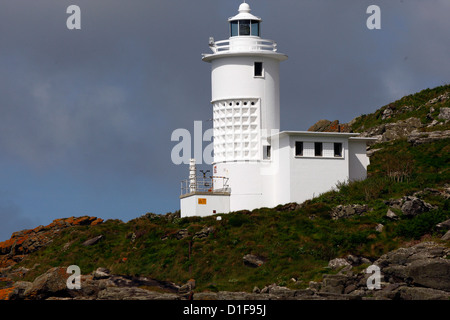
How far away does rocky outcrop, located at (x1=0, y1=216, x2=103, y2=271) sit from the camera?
5566cm

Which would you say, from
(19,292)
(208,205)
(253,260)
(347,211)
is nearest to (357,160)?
(347,211)

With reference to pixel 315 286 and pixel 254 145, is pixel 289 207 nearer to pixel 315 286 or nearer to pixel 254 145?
pixel 254 145

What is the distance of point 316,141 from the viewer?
5203 cm

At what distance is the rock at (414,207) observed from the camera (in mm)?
44750

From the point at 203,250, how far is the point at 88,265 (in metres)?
6.94

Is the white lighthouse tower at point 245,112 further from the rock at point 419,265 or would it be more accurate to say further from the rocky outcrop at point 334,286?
the rock at point 419,265

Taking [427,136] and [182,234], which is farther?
[427,136]

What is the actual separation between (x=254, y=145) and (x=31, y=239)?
14.6m

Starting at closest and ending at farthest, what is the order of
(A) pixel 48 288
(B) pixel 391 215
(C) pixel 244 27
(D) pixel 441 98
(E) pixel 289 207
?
1. (A) pixel 48 288
2. (B) pixel 391 215
3. (E) pixel 289 207
4. (C) pixel 244 27
5. (D) pixel 441 98

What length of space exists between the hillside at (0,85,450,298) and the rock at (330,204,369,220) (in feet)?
0.18

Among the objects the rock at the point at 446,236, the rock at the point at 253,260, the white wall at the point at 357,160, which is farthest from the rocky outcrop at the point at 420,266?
the white wall at the point at 357,160

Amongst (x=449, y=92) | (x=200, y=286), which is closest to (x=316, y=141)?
(x=200, y=286)

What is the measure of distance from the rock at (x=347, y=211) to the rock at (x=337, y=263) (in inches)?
230

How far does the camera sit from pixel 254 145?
53531mm
